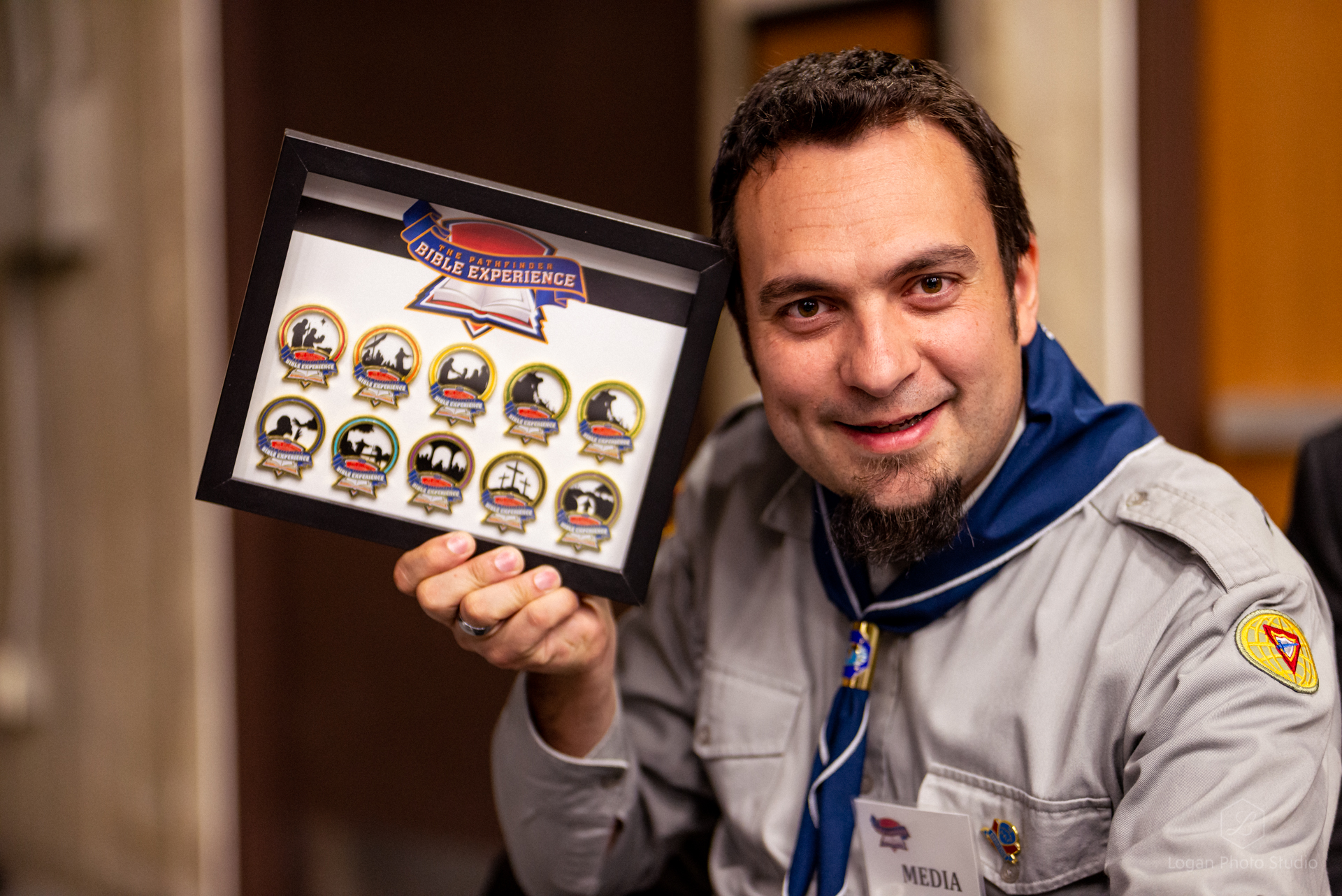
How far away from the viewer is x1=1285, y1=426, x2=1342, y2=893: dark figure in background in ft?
3.58

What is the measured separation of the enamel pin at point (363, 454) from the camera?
951mm

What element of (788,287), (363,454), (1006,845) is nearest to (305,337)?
(363,454)

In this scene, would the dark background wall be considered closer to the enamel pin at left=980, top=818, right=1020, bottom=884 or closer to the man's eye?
the man's eye

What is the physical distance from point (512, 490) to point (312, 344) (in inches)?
8.7

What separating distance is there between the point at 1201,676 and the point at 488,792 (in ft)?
6.84

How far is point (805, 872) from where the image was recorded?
100cm

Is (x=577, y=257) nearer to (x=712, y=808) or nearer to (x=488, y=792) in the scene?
(x=712, y=808)

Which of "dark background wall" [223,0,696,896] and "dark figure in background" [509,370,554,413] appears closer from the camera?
"dark figure in background" [509,370,554,413]

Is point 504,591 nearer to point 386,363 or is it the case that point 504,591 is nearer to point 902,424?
point 386,363

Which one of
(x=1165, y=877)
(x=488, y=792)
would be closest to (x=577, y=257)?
(x=1165, y=877)

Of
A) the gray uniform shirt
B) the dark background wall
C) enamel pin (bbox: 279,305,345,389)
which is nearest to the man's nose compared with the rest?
the gray uniform shirt

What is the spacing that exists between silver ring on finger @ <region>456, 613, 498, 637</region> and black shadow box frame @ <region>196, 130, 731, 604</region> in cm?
7

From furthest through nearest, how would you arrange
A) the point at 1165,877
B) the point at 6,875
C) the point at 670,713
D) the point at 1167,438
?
1. the point at 6,875
2. the point at 1167,438
3. the point at 670,713
4. the point at 1165,877

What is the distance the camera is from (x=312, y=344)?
0.95 m
